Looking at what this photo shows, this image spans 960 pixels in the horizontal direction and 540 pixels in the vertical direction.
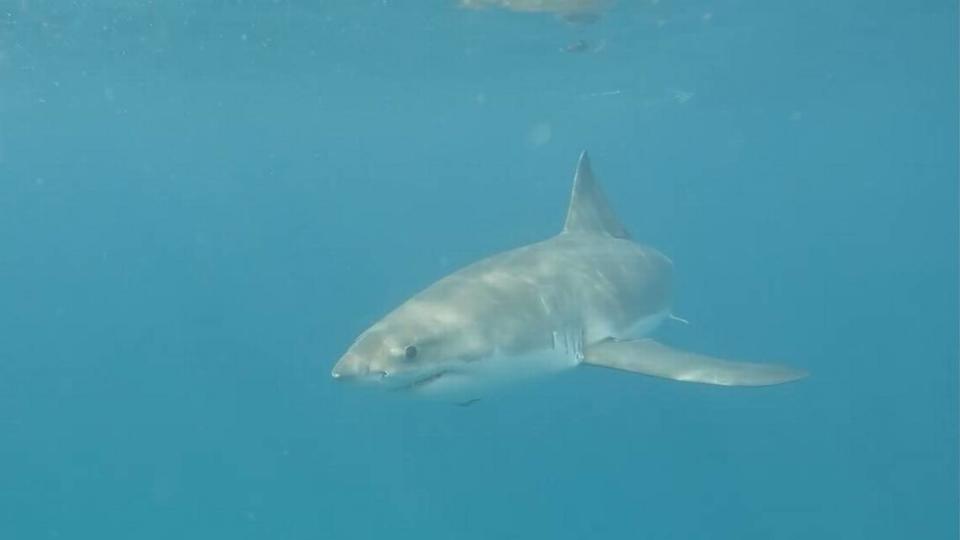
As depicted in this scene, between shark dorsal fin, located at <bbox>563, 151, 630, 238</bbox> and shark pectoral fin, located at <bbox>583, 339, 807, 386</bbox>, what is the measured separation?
2689 mm

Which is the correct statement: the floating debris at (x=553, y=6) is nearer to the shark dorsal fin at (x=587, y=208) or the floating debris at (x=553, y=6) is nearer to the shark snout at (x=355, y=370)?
the shark dorsal fin at (x=587, y=208)

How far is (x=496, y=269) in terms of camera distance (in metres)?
7.57

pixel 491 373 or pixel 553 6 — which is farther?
pixel 553 6

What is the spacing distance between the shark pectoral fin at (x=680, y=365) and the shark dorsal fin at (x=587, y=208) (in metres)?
2.69

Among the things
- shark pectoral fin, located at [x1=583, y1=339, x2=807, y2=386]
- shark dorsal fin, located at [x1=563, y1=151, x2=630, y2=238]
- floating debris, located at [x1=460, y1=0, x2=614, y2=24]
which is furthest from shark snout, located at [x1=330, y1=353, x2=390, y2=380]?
floating debris, located at [x1=460, y1=0, x2=614, y2=24]

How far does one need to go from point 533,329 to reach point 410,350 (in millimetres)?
1495

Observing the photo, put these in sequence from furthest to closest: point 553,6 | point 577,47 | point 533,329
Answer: point 577,47, point 553,6, point 533,329

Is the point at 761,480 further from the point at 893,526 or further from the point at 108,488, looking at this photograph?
the point at 108,488

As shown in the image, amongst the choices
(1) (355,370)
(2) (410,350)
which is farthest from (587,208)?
(1) (355,370)

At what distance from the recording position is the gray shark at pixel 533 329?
5.47 m

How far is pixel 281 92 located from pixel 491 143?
28322 millimetres

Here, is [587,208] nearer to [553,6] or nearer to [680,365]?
[680,365]

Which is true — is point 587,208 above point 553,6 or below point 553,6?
below

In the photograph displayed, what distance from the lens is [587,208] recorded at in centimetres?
1002
